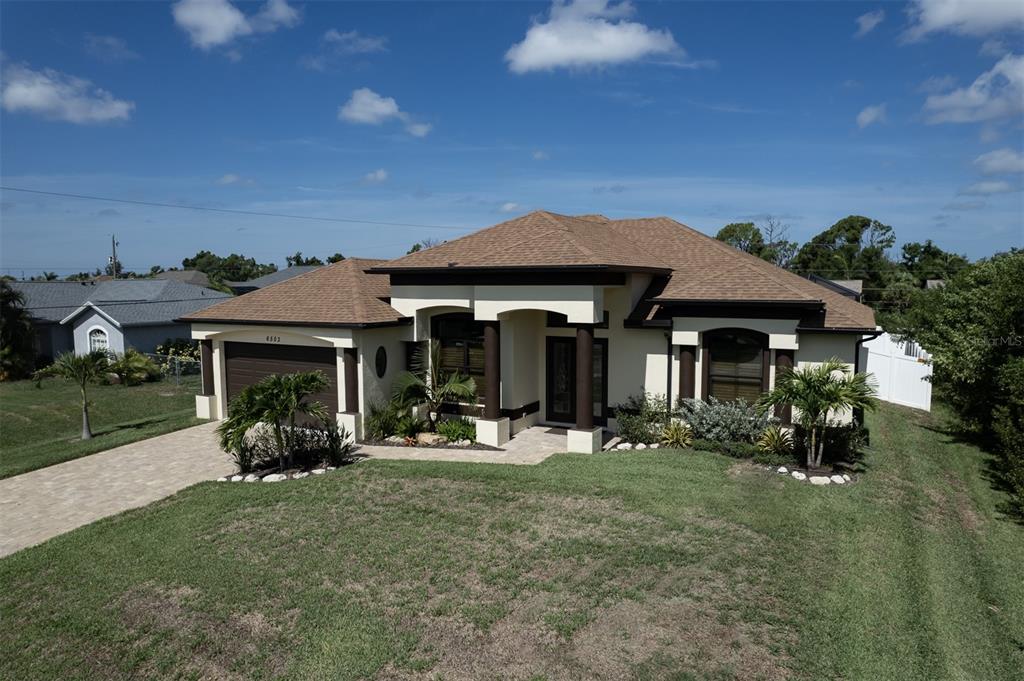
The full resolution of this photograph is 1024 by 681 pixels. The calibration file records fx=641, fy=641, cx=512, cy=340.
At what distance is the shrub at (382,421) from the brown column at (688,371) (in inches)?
287

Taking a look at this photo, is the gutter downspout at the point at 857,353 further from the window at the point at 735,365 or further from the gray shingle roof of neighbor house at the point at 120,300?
the gray shingle roof of neighbor house at the point at 120,300

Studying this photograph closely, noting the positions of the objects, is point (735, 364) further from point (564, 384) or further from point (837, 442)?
point (564, 384)

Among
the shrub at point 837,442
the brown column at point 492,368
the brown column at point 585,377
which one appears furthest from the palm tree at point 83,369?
the shrub at point 837,442

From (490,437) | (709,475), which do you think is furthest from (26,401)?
(709,475)

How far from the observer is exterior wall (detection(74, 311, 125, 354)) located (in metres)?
32.2

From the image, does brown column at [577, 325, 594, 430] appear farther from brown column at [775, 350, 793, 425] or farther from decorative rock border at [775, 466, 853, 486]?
decorative rock border at [775, 466, 853, 486]

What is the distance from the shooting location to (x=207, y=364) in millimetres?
19484

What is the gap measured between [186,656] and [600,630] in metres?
4.63

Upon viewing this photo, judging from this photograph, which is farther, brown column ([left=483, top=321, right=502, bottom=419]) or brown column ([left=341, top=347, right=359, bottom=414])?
brown column ([left=341, top=347, right=359, bottom=414])

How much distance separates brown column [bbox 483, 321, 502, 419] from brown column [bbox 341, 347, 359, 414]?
3431mm

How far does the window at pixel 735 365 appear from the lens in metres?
15.2

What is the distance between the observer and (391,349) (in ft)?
57.9

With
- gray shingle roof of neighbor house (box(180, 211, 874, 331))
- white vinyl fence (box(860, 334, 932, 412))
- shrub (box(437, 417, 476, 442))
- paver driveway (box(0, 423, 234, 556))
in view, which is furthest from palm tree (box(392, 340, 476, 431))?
white vinyl fence (box(860, 334, 932, 412))

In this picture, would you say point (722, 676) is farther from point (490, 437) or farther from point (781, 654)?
point (490, 437)
